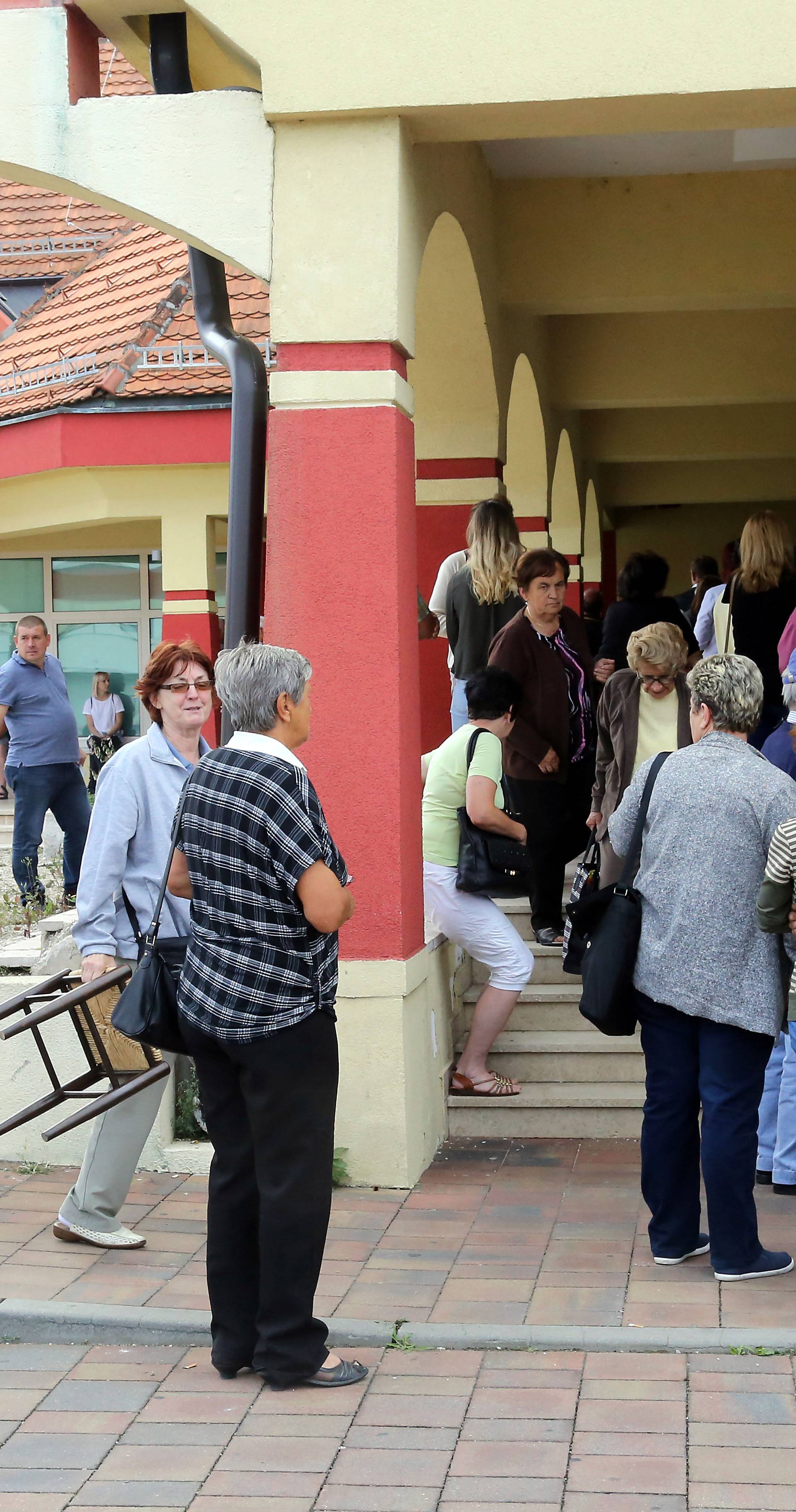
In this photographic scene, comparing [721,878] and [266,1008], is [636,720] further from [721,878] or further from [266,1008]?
[266,1008]

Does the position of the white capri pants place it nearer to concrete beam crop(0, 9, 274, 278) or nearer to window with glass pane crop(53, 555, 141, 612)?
concrete beam crop(0, 9, 274, 278)

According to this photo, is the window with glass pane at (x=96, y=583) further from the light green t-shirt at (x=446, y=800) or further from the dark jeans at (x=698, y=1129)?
the dark jeans at (x=698, y=1129)

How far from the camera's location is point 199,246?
221 inches

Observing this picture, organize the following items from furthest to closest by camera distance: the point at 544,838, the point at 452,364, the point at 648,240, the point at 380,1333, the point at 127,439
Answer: the point at 127,439, the point at 452,364, the point at 648,240, the point at 544,838, the point at 380,1333

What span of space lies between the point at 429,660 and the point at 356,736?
4.29 metres

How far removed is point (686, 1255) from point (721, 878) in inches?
45.1

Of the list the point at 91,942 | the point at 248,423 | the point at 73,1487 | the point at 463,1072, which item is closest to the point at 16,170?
the point at 248,423

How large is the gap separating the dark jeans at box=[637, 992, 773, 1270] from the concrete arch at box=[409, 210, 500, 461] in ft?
13.8

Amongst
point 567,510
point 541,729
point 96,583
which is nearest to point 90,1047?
point 541,729

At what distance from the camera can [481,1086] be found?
6.18 metres

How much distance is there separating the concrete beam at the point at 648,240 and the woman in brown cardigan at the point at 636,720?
285 centimetres

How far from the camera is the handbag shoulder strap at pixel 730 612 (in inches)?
289

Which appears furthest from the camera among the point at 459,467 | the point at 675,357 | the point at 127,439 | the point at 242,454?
the point at 127,439

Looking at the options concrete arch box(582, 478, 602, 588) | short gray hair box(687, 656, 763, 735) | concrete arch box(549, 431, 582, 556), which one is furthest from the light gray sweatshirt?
concrete arch box(582, 478, 602, 588)
